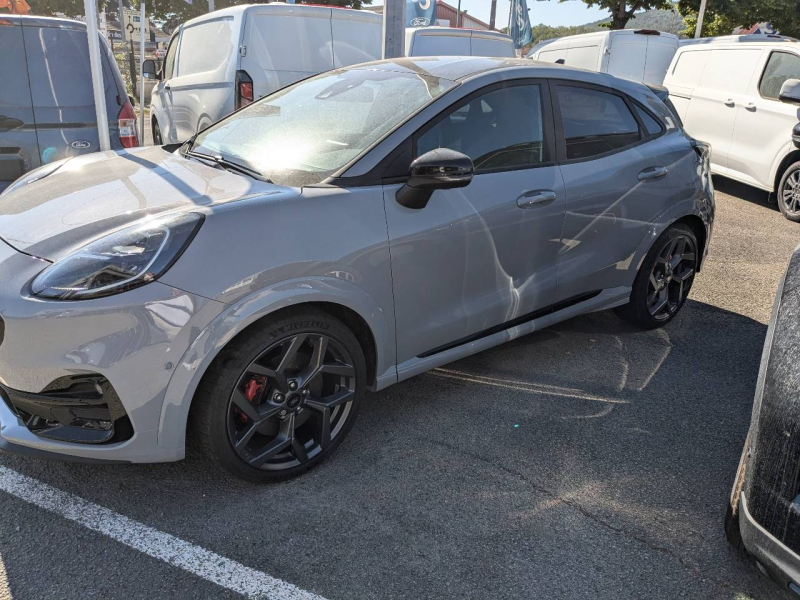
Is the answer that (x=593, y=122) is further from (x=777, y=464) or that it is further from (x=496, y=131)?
(x=777, y=464)

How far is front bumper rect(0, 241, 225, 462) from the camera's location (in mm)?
2193

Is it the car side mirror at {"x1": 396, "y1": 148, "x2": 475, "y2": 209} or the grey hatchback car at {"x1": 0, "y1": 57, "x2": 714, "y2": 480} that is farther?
the car side mirror at {"x1": 396, "y1": 148, "x2": 475, "y2": 209}

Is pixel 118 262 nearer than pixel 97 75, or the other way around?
pixel 118 262

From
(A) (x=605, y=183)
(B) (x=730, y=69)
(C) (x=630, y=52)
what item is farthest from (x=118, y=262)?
(C) (x=630, y=52)

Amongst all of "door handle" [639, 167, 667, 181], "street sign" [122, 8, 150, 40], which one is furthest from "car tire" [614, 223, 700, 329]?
"street sign" [122, 8, 150, 40]

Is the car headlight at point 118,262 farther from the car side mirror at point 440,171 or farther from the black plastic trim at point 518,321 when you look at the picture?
the black plastic trim at point 518,321

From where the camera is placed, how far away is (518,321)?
11.6ft

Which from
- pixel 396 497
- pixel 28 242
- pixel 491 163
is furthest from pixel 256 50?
pixel 396 497

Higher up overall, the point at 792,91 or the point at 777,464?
the point at 792,91

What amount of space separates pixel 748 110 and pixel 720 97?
61 centimetres

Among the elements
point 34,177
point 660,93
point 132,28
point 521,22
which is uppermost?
→ point 521,22

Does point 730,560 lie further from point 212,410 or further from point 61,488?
point 61,488

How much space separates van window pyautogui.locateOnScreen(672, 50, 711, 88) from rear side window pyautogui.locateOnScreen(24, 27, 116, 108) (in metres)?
7.89

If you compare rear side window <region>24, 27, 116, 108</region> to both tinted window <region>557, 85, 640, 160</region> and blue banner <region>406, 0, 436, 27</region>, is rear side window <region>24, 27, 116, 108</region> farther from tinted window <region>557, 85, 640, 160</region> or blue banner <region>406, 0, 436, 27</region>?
blue banner <region>406, 0, 436, 27</region>
